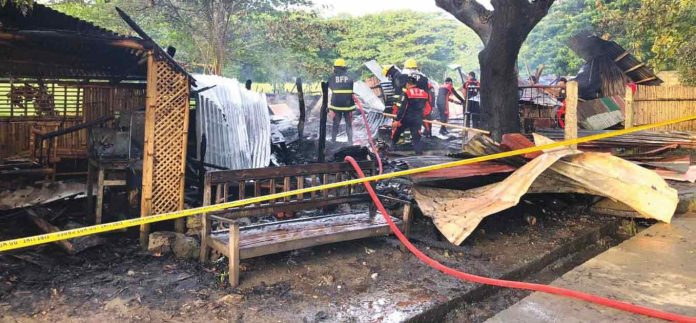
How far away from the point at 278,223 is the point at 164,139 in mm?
1639

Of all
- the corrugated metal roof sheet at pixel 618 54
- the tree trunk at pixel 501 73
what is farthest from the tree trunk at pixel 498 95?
the corrugated metal roof sheet at pixel 618 54

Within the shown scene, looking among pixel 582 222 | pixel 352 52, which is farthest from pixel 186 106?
pixel 352 52

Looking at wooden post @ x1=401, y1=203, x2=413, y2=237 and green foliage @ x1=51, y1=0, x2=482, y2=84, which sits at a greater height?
green foliage @ x1=51, y1=0, x2=482, y2=84

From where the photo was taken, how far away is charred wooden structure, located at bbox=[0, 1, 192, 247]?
546 centimetres

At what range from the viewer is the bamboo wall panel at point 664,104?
42.3 feet

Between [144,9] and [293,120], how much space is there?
8625 mm

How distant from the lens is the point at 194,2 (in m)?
18.3

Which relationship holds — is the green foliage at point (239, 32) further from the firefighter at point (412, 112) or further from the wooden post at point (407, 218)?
the wooden post at point (407, 218)

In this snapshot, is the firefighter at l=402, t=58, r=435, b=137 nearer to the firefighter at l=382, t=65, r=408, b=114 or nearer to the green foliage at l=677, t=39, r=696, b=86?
the firefighter at l=382, t=65, r=408, b=114

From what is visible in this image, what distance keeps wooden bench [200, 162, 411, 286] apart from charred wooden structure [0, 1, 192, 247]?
0.83m

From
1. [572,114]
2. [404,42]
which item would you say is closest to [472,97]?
[572,114]

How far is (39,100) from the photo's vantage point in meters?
8.22

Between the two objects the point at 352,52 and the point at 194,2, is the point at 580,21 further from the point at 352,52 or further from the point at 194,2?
the point at 194,2

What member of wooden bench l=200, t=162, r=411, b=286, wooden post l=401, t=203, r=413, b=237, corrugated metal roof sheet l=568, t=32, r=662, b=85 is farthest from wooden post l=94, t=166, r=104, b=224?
corrugated metal roof sheet l=568, t=32, r=662, b=85
